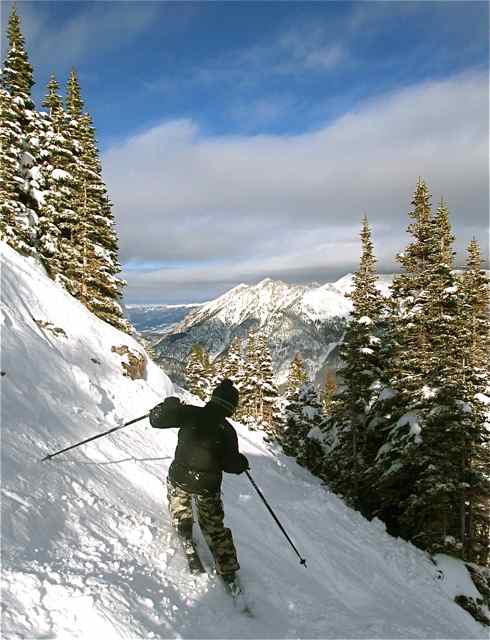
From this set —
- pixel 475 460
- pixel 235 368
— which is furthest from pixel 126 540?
pixel 235 368

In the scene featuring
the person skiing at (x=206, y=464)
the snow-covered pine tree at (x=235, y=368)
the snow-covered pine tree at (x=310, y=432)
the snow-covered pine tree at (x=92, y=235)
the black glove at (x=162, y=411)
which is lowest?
the snow-covered pine tree at (x=310, y=432)

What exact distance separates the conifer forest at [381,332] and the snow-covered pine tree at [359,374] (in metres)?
0.07

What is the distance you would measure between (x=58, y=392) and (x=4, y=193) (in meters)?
17.6

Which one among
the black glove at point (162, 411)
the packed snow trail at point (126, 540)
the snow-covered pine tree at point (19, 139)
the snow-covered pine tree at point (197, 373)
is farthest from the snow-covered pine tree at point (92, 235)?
the snow-covered pine tree at point (197, 373)

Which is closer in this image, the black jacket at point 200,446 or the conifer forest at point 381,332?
the black jacket at point 200,446

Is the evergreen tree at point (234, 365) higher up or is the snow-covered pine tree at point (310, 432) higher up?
the evergreen tree at point (234, 365)

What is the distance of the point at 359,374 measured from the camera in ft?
81.3

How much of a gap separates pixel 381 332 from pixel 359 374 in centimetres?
274

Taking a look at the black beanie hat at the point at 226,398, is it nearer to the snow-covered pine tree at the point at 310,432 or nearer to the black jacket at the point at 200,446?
the black jacket at the point at 200,446

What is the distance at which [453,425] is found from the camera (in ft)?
63.8

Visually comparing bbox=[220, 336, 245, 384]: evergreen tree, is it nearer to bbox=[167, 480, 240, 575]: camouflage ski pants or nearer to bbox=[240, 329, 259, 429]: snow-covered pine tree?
bbox=[240, 329, 259, 429]: snow-covered pine tree

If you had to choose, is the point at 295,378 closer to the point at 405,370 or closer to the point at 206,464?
the point at 405,370

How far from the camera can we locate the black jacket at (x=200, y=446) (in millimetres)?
6231

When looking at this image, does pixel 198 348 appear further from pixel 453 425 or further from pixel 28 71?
pixel 453 425
